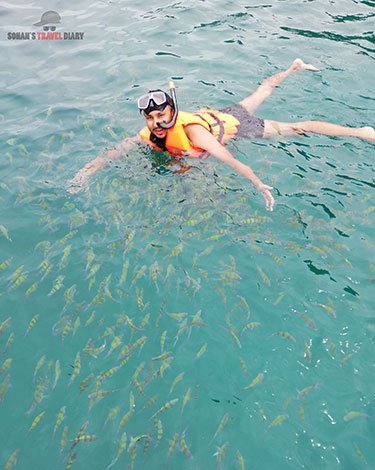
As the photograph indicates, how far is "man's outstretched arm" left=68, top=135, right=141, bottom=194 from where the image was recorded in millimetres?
9211

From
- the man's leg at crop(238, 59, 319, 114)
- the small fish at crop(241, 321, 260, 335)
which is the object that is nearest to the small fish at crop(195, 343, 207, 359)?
the small fish at crop(241, 321, 260, 335)

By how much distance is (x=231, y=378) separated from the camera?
6203mm

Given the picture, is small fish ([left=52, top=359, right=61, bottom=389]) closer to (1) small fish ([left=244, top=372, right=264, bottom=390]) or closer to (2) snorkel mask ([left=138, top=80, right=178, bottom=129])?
(1) small fish ([left=244, top=372, right=264, bottom=390])

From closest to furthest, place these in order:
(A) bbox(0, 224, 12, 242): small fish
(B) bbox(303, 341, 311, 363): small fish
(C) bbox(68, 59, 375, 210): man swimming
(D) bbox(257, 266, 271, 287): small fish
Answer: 1. (B) bbox(303, 341, 311, 363): small fish
2. (D) bbox(257, 266, 271, 287): small fish
3. (A) bbox(0, 224, 12, 242): small fish
4. (C) bbox(68, 59, 375, 210): man swimming

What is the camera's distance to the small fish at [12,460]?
5.40 metres

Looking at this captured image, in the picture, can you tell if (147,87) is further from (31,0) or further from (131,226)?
(31,0)

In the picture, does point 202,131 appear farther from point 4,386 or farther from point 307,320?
point 4,386

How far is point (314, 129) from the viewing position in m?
10.2

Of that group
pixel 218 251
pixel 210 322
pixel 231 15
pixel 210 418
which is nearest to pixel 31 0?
pixel 231 15

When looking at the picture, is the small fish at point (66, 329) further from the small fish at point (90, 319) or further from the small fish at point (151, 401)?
the small fish at point (151, 401)

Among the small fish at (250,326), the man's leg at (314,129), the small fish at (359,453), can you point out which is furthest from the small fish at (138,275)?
the man's leg at (314,129)

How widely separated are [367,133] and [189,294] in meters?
5.76

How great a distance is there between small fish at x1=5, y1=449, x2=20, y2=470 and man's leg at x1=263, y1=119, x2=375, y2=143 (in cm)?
780

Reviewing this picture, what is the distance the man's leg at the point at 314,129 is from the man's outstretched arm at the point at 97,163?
3028mm
